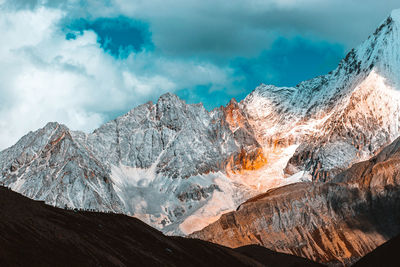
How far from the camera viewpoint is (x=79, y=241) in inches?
2899

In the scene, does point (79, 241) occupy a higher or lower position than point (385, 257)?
higher

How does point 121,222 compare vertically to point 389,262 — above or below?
above

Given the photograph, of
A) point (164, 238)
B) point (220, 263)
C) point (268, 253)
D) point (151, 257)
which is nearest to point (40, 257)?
point (151, 257)

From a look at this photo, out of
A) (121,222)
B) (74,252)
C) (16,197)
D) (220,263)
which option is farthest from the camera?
(220,263)

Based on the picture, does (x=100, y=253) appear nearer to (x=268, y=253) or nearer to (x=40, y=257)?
(x=40, y=257)

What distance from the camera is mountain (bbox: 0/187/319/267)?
6360 cm

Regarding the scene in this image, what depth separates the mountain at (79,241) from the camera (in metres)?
63.6

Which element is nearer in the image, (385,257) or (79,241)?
(79,241)

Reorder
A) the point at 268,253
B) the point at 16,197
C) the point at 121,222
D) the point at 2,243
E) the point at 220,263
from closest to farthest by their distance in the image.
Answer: the point at 2,243 → the point at 16,197 → the point at 121,222 → the point at 220,263 → the point at 268,253

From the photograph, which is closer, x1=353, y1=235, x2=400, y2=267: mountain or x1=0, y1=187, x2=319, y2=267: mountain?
x1=0, y1=187, x2=319, y2=267: mountain

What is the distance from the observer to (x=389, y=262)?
334 feet

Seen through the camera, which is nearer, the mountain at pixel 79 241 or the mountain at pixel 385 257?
the mountain at pixel 79 241

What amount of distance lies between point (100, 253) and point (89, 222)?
49.5 feet

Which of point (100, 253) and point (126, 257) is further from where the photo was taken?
point (126, 257)
